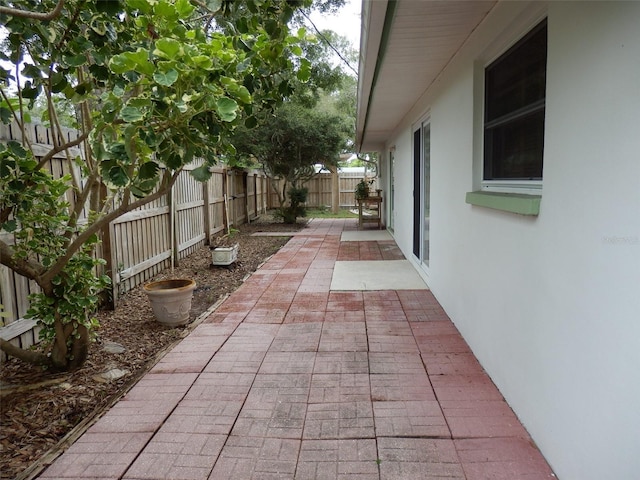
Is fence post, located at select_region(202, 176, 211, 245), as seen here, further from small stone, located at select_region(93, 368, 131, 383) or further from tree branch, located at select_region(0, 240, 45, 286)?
tree branch, located at select_region(0, 240, 45, 286)

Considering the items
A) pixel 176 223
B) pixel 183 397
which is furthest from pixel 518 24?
pixel 176 223

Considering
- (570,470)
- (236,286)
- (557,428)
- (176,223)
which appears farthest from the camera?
(176,223)

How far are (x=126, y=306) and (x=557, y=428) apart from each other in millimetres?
4305

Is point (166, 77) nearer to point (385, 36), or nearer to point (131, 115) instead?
point (131, 115)

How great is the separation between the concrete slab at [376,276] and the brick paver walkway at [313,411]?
4.03 feet

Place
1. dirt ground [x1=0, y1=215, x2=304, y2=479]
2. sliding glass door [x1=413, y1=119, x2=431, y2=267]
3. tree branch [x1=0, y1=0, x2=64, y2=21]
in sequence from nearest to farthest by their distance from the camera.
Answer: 1. tree branch [x1=0, y1=0, x2=64, y2=21]
2. dirt ground [x1=0, y1=215, x2=304, y2=479]
3. sliding glass door [x1=413, y1=119, x2=431, y2=267]

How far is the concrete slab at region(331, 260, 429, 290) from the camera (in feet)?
18.2

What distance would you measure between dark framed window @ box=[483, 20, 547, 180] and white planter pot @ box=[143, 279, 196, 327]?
292 centimetres

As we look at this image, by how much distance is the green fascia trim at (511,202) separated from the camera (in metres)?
2.21

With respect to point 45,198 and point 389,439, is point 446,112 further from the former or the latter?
point 45,198

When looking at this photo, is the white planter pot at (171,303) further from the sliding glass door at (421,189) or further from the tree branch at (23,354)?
the sliding glass door at (421,189)

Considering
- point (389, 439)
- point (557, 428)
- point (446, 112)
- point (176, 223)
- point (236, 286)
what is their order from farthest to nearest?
point (176, 223) → point (236, 286) → point (446, 112) → point (389, 439) → point (557, 428)

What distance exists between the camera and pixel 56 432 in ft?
8.36

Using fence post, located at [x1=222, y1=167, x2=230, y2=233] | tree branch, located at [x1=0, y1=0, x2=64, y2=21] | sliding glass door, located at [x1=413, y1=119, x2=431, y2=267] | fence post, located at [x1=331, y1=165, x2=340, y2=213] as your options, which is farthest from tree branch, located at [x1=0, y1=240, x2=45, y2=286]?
fence post, located at [x1=331, y1=165, x2=340, y2=213]
